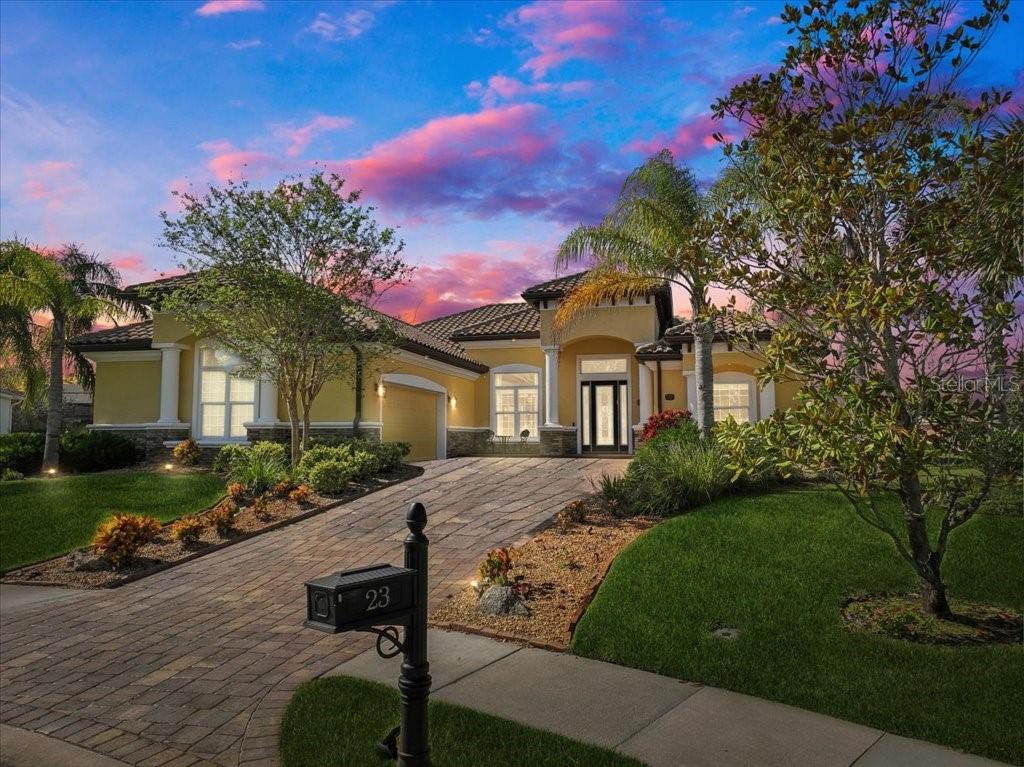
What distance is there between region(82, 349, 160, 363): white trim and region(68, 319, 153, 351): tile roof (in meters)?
0.22

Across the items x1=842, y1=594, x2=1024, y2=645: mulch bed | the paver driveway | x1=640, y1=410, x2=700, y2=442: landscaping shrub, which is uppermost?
x1=640, y1=410, x2=700, y2=442: landscaping shrub

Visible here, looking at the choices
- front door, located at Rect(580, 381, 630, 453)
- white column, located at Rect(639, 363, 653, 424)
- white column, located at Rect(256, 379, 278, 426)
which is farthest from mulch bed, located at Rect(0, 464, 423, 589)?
front door, located at Rect(580, 381, 630, 453)

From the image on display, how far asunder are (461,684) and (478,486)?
9151 millimetres

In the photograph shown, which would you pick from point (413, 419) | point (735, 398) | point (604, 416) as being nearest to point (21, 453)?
point (413, 419)

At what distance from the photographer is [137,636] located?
7285 mm

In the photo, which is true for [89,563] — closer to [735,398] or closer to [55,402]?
[55,402]

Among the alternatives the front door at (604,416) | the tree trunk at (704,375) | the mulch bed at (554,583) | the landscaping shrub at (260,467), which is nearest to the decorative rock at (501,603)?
the mulch bed at (554,583)

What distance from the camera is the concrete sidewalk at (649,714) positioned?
4305 mm

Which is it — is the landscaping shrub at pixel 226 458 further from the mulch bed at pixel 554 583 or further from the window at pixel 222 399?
the mulch bed at pixel 554 583

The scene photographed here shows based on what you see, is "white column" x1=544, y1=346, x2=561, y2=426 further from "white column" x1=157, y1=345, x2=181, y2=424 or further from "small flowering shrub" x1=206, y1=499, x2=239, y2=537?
"small flowering shrub" x1=206, y1=499, x2=239, y2=537

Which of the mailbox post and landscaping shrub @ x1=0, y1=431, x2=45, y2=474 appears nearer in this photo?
the mailbox post

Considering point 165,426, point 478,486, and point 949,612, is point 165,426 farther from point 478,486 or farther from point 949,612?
point 949,612

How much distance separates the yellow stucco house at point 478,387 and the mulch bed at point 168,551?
525 centimetres

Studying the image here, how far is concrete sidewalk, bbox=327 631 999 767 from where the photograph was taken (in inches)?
169
